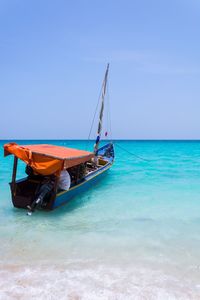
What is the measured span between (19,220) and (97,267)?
11.5 ft

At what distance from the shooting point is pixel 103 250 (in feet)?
19.6

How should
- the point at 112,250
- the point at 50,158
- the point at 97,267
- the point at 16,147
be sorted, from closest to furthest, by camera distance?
the point at 97,267, the point at 112,250, the point at 50,158, the point at 16,147

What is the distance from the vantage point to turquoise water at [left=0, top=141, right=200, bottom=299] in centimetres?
439

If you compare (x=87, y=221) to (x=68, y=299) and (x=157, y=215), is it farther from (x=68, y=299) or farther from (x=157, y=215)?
(x=68, y=299)

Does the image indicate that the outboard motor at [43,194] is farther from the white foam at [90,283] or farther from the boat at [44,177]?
the white foam at [90,283]

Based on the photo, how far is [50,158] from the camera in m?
7.54

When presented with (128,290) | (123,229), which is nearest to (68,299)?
(128,290)

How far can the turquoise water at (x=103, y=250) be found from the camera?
14.4 feet

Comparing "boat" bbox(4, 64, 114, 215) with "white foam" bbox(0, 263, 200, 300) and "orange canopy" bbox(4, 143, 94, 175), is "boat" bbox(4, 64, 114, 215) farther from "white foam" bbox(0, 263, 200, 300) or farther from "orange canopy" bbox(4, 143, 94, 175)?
"white foam" bbox(0, 263, 200, 300)

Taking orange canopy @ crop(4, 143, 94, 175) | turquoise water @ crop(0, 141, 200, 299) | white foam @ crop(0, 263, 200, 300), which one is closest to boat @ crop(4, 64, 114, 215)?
orange canopy @ crop(4, 143, 94, 175)


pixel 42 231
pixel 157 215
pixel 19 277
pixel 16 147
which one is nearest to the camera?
pixel 19 277

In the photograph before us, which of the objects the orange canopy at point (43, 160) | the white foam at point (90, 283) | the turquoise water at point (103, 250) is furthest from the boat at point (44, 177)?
the white foam at point (90, 283)

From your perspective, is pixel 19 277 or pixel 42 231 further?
pixel 42 231

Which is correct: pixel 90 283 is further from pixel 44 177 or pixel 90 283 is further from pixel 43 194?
pixel 44 177
